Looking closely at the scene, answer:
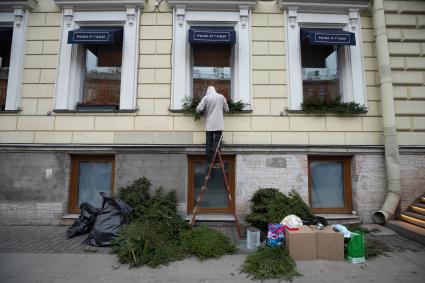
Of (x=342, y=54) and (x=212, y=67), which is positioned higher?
(x=342, y=54)

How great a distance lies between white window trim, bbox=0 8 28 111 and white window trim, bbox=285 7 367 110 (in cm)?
686

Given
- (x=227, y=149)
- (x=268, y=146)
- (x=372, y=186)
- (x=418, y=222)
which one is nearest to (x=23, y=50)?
(x=227, y=149)

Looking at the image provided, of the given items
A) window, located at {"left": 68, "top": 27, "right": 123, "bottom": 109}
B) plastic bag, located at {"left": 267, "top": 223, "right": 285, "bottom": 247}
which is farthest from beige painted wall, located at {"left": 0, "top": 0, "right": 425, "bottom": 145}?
plastic bag, located at {"left": 267, "top": 223, "right": 285, "bottom": 247}

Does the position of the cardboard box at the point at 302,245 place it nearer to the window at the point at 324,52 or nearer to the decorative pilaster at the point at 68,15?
the window at the point at 324,52

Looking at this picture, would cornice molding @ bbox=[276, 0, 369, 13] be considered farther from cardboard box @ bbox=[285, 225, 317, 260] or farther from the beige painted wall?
cardboard box @ bbox=[285, 225, 317, 260]

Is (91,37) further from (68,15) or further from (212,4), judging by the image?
(212,4)

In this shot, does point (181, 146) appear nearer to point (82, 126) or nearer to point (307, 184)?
point (82, 126)

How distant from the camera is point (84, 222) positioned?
5.60 metres

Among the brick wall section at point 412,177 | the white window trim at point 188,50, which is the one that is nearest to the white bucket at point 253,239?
the white window trim at point 188,50

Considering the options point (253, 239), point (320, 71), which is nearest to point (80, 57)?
point (253, 239)

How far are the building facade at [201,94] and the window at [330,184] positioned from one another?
0.03m

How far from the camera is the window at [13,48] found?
6.69 metres

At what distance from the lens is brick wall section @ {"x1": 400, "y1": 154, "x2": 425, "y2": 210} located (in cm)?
642

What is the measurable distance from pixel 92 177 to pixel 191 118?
9.70 feet
